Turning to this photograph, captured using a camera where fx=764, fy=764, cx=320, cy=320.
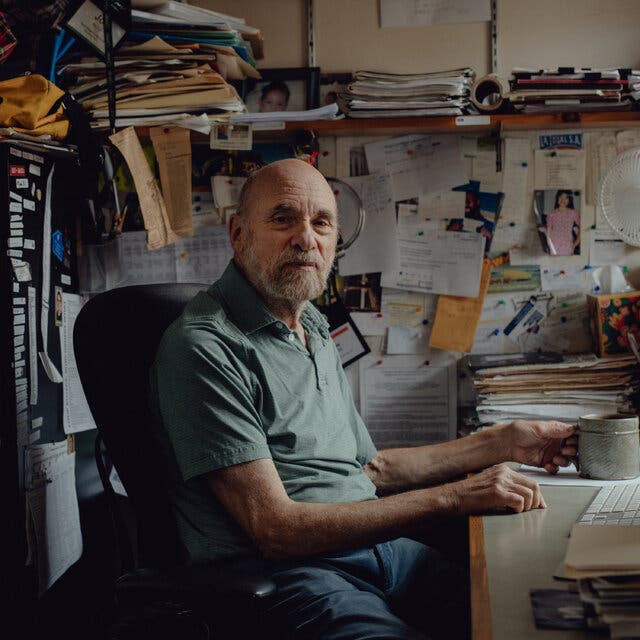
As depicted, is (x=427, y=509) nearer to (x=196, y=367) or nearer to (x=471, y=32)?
(x=196, y=367)

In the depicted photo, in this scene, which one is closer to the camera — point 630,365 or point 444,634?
point 444,634

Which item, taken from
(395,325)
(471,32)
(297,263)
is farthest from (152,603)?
(471,32)

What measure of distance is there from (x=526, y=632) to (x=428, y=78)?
1497 mm

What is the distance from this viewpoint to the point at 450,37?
2225 mm

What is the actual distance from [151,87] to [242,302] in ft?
2.75

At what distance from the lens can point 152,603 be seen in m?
1.04

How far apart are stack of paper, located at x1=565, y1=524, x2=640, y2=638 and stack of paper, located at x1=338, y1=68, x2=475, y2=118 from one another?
137cm

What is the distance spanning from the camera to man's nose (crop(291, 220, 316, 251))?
5.00 feet

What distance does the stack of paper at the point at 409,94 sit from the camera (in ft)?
6.41

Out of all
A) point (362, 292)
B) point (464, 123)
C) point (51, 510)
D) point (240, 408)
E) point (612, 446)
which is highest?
point (464, 123)

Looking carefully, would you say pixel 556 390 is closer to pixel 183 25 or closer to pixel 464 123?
pixel 464 123

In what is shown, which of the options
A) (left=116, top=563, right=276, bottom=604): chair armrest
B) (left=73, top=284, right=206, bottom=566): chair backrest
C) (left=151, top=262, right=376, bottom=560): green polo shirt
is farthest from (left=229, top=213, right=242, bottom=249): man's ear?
(left=116, top=563, right=276, bottom=604): chair armrest

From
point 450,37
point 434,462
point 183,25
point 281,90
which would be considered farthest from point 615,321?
point 183,25

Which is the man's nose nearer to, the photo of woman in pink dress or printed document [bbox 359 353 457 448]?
printed document [bbox 359 353 457 448]
